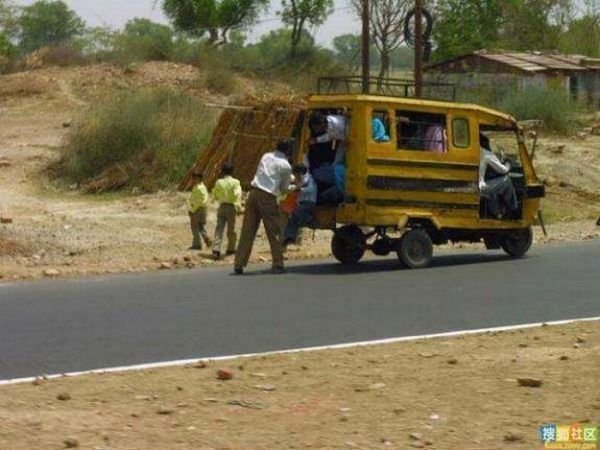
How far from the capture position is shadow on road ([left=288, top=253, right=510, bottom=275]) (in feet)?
57.5

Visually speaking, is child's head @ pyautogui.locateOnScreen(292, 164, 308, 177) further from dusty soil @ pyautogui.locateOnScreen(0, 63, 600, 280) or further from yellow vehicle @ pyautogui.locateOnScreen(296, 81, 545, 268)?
dusty soil @ pyautogui.locateOnScreen(0, 63, 600, 280)

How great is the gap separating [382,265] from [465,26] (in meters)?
43.0

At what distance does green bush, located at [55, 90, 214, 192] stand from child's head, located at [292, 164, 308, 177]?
1104 cm

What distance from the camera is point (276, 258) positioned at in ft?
56.2

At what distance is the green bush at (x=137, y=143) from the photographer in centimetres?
2877

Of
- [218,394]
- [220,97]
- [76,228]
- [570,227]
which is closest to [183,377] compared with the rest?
[218,394]

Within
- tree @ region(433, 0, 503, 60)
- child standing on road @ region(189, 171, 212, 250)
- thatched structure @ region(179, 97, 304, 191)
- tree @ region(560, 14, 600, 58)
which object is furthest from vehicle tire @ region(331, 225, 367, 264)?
tree @ region(560, 14, 600, 58)

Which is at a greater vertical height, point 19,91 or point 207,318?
point 19,91

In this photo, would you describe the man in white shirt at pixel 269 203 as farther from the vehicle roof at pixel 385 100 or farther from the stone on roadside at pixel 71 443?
the stone on roadside at pixel 71 443

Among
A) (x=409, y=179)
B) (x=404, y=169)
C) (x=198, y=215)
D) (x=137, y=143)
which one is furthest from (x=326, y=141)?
(x=137, y=143)

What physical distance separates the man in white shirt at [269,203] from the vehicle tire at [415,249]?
5.30 ft

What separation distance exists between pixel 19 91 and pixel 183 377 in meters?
35.3

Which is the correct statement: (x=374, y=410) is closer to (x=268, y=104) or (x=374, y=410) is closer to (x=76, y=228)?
(x=76, y=228)

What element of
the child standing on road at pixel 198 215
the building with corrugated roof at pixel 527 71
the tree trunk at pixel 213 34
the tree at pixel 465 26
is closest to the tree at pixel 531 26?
the tree at pixel 465 26
